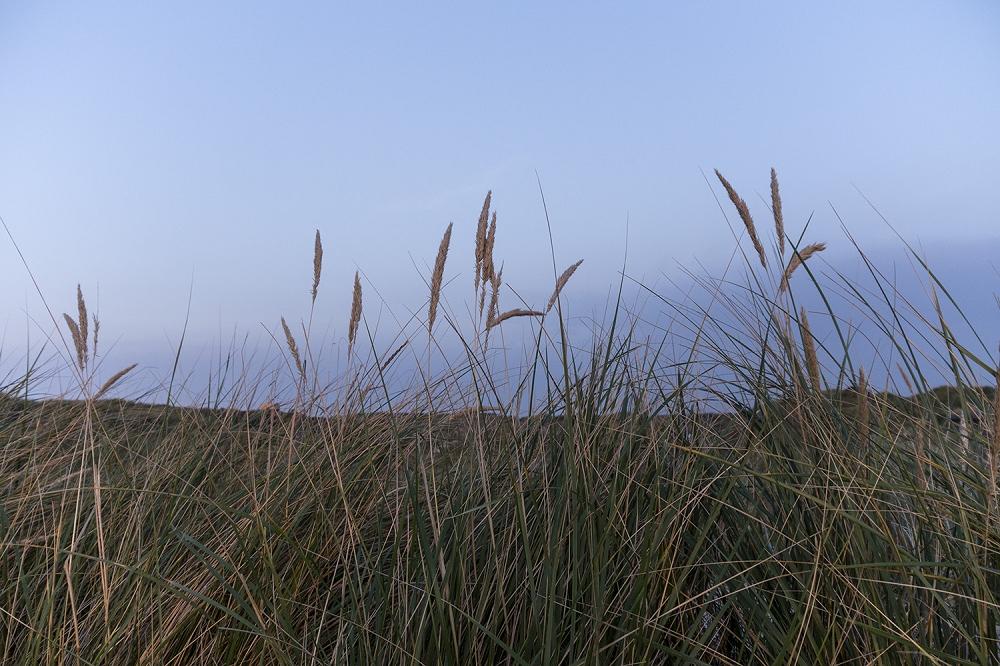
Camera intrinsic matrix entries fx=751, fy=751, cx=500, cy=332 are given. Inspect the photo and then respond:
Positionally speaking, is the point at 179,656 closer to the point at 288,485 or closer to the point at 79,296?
the point at 288,485

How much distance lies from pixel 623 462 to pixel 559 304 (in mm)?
483

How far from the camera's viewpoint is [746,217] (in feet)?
7.09

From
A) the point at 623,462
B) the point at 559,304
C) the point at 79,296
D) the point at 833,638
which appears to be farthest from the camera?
the point at 79,296

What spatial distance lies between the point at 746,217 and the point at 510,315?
29.1 inches

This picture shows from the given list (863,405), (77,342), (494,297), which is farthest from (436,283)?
(77,342)

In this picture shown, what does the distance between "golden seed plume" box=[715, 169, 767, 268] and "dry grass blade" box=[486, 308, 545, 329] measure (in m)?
0.64

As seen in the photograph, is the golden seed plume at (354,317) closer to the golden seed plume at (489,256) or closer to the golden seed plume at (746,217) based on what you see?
the golden seed plume at (489,256)

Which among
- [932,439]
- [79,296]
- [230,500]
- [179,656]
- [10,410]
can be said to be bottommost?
[179,656]

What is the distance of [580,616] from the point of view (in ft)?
5.23

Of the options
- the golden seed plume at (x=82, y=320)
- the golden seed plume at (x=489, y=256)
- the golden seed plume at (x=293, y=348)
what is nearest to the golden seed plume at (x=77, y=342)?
the golden seed plume at (x=82, y=320)

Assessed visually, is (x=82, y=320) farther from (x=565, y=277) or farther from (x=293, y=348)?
(x=565, y=277)

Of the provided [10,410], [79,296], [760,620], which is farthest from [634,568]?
[10,410]

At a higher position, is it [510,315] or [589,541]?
[510,315]

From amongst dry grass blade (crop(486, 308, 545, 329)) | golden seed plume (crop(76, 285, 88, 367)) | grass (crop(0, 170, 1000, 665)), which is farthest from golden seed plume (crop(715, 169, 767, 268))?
golden seed plume (crop(76, 285, 88, 367))
